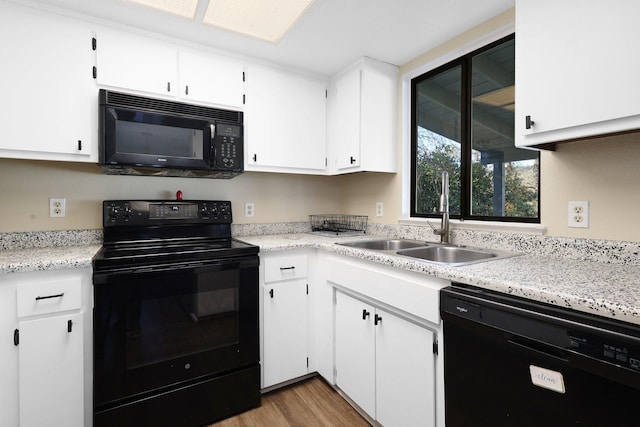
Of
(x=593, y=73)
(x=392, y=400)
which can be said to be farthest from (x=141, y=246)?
(x=593, y=73)

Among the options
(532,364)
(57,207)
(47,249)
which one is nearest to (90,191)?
(57,207)

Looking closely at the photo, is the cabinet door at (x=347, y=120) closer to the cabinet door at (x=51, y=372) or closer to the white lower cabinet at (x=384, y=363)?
the white lower cabinet at (x=384, y=363)

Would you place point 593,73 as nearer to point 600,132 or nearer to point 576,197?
point 600,132

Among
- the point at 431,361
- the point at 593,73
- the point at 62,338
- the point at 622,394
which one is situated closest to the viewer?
the point at 622,394

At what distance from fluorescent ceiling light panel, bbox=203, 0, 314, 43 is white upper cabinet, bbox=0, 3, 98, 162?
71cm

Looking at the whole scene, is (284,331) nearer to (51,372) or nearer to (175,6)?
(51,372)

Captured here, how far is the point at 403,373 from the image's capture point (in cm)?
142

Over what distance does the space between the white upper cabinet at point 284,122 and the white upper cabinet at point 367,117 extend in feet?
0.57

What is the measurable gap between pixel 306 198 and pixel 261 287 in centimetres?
106

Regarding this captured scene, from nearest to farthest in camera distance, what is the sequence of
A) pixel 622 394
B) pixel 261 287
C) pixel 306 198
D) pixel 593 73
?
pixel 622 394 < pixel 593 73 < pixel 261 287 < pixel 306 198

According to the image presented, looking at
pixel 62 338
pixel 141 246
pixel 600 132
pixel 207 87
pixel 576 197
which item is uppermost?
pixel 207 87

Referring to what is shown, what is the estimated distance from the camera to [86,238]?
195cm

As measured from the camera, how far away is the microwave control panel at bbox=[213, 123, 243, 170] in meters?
1.99

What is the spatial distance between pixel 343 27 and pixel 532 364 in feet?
5.97
